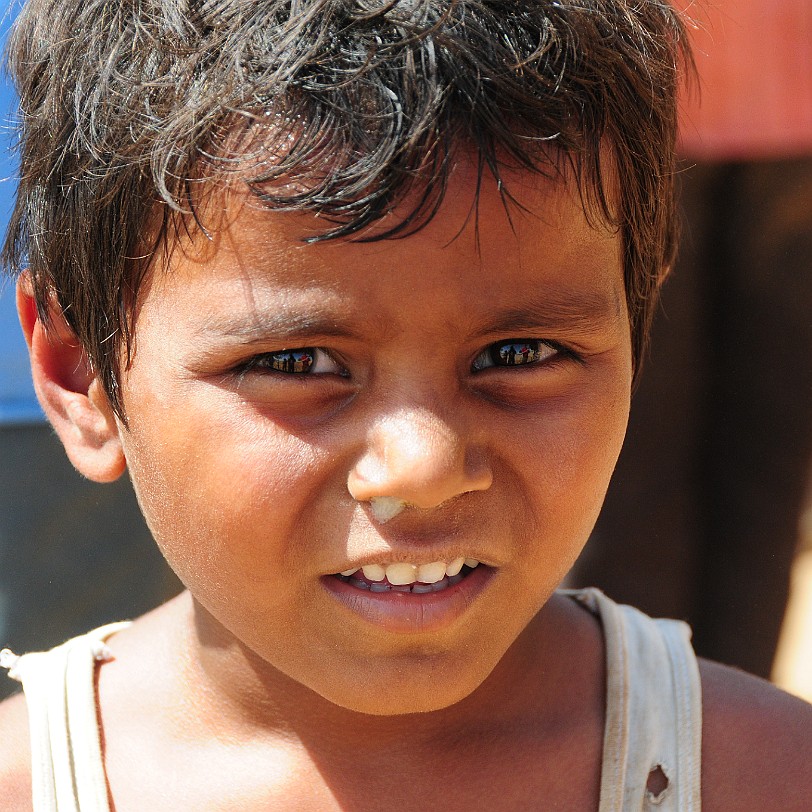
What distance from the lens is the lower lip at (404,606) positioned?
3.42 feet

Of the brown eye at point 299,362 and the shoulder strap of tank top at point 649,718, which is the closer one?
the brown eye at point 299,362

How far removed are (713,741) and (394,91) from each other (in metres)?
0.83

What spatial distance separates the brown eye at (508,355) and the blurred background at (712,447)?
2.82ft

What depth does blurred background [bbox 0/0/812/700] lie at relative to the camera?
1731mm

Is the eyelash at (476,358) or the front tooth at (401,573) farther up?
the eyelash at (476,358)

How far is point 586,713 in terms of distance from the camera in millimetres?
1298

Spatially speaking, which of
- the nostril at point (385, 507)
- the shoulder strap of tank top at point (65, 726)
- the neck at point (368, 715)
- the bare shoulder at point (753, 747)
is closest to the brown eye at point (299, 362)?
the nostril at point (385, 507)

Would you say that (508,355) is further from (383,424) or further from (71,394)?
(71,394)

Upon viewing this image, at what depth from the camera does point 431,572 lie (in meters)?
1.03

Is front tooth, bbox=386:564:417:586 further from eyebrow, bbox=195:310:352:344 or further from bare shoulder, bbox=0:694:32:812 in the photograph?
bare shoulder, bbox=0:694:32:812

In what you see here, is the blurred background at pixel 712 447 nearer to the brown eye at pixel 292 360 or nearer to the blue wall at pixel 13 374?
the blue wall at pixel 13 374

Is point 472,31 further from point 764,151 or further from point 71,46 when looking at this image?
point 764,151

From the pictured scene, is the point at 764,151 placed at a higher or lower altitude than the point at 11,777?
higher

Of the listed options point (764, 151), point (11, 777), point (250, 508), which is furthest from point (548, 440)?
point (764, 151)
